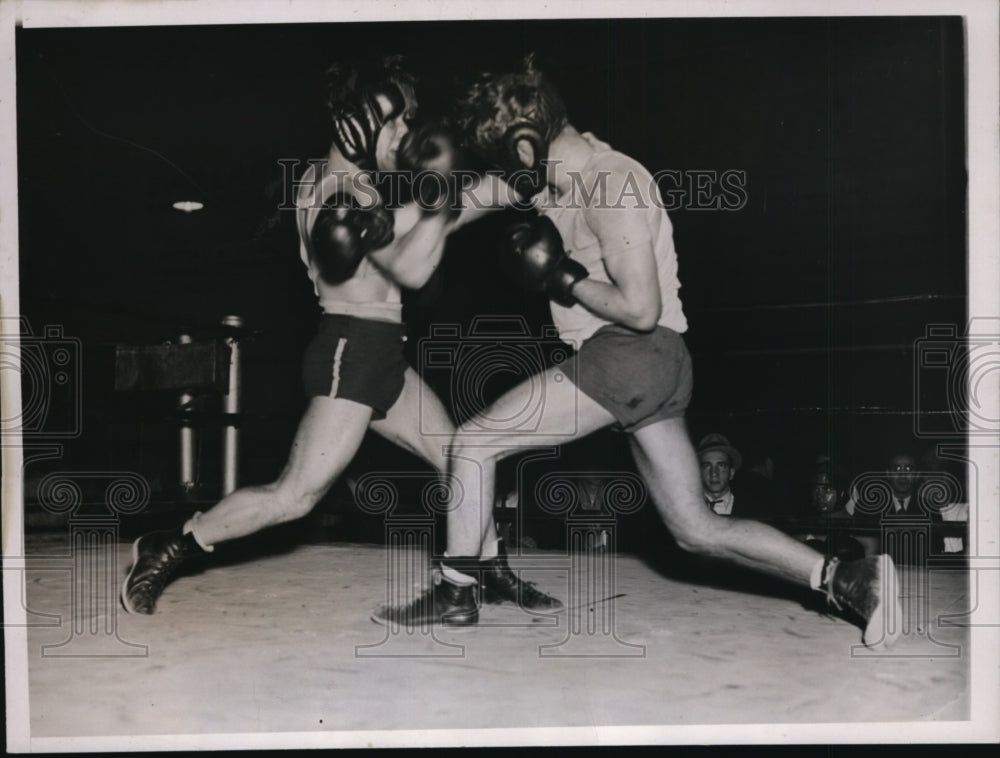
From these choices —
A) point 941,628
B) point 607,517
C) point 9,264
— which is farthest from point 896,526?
point 9,264

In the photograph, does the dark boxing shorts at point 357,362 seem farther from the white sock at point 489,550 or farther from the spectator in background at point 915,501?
the spectator in background at point 915,501

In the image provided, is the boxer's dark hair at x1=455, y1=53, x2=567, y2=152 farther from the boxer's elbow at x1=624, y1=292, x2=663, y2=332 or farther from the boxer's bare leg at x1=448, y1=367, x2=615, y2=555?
the boxer's bare leg at x1=448, y1=367, x2=615, y2=555

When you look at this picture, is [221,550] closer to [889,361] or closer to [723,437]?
[723,437]

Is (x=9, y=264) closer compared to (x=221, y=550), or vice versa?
(x=9, y=264)

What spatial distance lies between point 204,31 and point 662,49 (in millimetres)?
1289

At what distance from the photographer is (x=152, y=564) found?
2494mm

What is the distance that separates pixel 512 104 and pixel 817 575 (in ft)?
5.04

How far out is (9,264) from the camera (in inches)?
95.7

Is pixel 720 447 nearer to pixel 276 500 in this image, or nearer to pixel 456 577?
pixel 456 577

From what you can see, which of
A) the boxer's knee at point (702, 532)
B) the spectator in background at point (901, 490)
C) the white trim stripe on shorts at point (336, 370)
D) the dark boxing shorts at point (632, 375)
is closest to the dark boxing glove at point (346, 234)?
the white trim stripe on shorts at point (336, 370)

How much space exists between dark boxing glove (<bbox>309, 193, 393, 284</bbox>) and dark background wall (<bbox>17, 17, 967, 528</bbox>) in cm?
13

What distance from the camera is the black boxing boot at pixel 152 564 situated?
2469mm

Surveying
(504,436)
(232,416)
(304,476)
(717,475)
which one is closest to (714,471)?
(717,475)

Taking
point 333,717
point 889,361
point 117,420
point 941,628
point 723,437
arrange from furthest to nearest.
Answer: point 723,437, point 117,420, point 889,361, point 941,628, point 333,717
